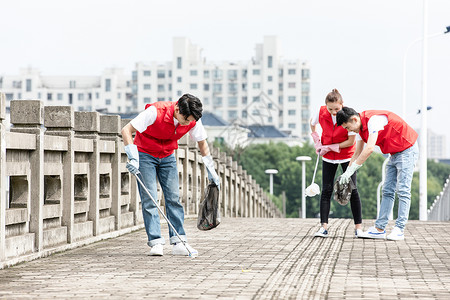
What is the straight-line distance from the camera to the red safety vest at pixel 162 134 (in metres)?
8.90

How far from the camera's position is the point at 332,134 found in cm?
1120

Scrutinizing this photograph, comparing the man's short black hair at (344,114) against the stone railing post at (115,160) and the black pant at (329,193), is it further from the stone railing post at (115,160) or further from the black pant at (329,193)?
the stone railing post at (115,160)

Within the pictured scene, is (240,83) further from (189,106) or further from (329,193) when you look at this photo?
(189,106)

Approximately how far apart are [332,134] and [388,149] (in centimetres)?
69

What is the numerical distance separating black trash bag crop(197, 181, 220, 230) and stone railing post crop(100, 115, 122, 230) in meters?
2.71

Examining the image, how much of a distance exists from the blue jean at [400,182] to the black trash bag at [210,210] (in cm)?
251

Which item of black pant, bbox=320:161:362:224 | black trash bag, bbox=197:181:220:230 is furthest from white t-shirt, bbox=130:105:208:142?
black pant, bbox=320:161:362:224

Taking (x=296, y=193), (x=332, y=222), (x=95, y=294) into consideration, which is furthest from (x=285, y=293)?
(x=296, y=193)

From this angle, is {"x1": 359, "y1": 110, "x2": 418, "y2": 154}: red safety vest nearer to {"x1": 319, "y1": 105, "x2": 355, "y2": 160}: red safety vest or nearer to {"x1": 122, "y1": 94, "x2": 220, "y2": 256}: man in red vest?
{"x1": 319, "y1": 105, "x2": 355, "y2": 160}: red safety vest

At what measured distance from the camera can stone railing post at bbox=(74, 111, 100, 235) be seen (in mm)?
11055

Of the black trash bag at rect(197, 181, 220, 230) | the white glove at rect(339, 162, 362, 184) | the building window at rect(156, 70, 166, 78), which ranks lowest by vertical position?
the black trash bag at rect(197, 181, 220, 230)

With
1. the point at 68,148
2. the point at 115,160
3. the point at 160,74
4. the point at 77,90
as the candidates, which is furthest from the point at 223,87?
the point at 68,148

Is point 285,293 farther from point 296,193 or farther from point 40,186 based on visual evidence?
point 296,193

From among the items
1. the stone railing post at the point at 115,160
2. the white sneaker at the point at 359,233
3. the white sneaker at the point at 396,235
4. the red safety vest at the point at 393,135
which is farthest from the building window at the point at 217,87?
the red safety vest at the point at 393,135
